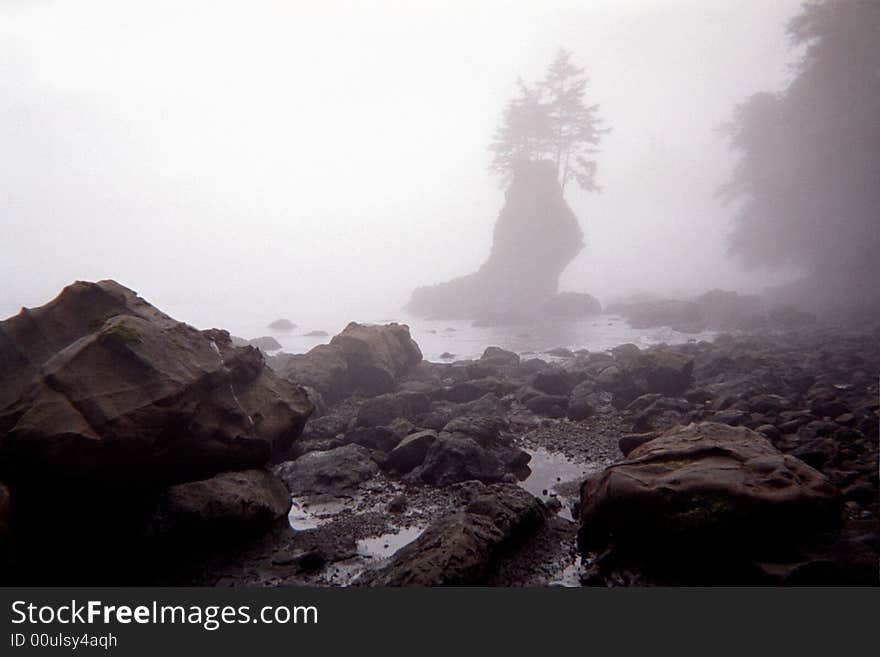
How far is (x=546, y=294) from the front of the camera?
4728 centimetres

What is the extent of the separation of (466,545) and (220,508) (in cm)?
344

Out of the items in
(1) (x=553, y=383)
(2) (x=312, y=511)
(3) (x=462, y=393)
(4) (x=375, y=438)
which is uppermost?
(1) (x=553, y=383)

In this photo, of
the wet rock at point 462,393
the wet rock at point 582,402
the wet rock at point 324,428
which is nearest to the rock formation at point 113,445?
the wet rock at point 324,428

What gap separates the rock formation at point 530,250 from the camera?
46656 millimetres

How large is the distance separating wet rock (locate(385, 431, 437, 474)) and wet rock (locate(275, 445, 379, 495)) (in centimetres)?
37

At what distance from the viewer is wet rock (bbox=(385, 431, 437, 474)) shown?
8492 mm

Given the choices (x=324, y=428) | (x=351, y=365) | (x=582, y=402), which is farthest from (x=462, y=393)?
(x=324, y=428)

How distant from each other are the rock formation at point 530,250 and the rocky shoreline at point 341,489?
123ft

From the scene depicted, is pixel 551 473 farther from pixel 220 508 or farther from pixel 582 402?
pixel 220 508

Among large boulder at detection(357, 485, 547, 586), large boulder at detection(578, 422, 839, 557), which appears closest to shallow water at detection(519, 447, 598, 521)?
large boulder at detection(357, 485, 547, 586)

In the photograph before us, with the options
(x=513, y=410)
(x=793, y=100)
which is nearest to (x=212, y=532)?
(x=513, y=410)

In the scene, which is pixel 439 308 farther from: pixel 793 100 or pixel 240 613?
pixel 240 613

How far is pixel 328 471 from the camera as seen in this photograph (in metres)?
8.10

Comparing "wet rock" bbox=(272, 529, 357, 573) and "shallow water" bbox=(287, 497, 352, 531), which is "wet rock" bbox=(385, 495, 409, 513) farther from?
"wet rock" bbox=(272, 529, 357, 573)
